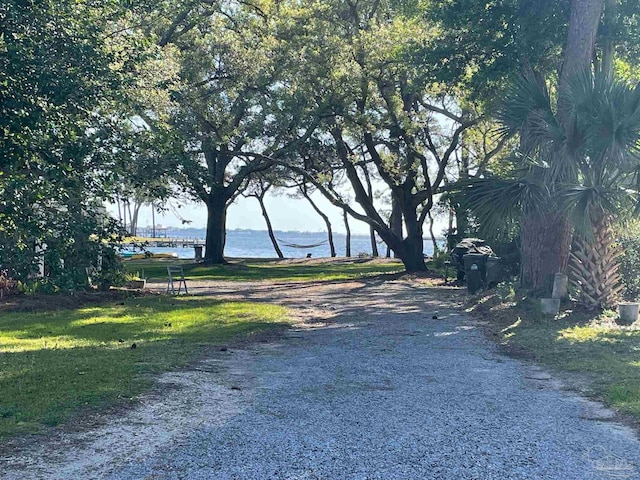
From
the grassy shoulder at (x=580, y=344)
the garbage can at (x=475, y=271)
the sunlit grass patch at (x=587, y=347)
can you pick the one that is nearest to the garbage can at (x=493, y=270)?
the garbage can at (x=475, y=271)

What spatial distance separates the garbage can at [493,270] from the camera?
1534 centimetres

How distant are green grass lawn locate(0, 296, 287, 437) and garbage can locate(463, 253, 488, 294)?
496cm

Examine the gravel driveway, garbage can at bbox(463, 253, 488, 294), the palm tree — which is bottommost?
the gravel driveway

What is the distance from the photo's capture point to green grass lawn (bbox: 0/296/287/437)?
18.2 feet

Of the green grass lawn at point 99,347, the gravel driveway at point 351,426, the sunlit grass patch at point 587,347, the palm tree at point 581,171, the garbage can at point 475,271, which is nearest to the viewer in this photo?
the gravel driveway at point 351,426

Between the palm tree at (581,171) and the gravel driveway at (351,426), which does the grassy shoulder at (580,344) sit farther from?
the palm tree at (581,171)

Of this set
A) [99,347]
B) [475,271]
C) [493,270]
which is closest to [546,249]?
[493,270]

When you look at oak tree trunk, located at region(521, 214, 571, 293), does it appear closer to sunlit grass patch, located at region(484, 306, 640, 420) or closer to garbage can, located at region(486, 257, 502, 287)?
sunlit grass patch, located at region(484, 306, 640, 420)

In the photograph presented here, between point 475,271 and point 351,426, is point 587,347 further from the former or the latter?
point 475,271

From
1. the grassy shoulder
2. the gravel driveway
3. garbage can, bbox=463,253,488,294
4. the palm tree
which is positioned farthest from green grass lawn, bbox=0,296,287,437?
garbage can, bbox=463,253,488,294

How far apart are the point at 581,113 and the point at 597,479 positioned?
25.2ft

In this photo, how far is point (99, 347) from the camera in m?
8.66

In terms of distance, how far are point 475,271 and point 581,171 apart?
5.14 meters

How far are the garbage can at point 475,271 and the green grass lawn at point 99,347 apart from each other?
4.96 m
